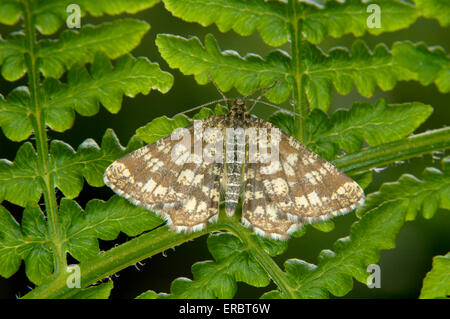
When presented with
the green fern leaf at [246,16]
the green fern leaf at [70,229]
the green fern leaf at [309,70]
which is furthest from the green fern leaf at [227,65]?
the green fern leaf at [70,229]

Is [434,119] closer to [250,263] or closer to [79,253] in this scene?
[250,263]

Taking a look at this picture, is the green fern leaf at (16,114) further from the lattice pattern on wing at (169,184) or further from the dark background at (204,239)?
the dark background at (204,239)

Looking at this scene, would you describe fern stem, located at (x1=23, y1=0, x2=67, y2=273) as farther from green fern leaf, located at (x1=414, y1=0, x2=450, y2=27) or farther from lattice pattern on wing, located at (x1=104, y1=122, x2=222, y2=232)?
green fern leaf, located at (x1=414, y1=0, x2=450, y2=27)

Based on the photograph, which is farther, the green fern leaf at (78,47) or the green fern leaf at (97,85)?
the green fern leaf at (97,85)

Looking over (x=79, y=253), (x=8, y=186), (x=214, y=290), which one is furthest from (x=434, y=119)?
(x=8, y=186)

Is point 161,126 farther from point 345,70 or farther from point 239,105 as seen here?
point 345,70

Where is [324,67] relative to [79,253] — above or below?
above
